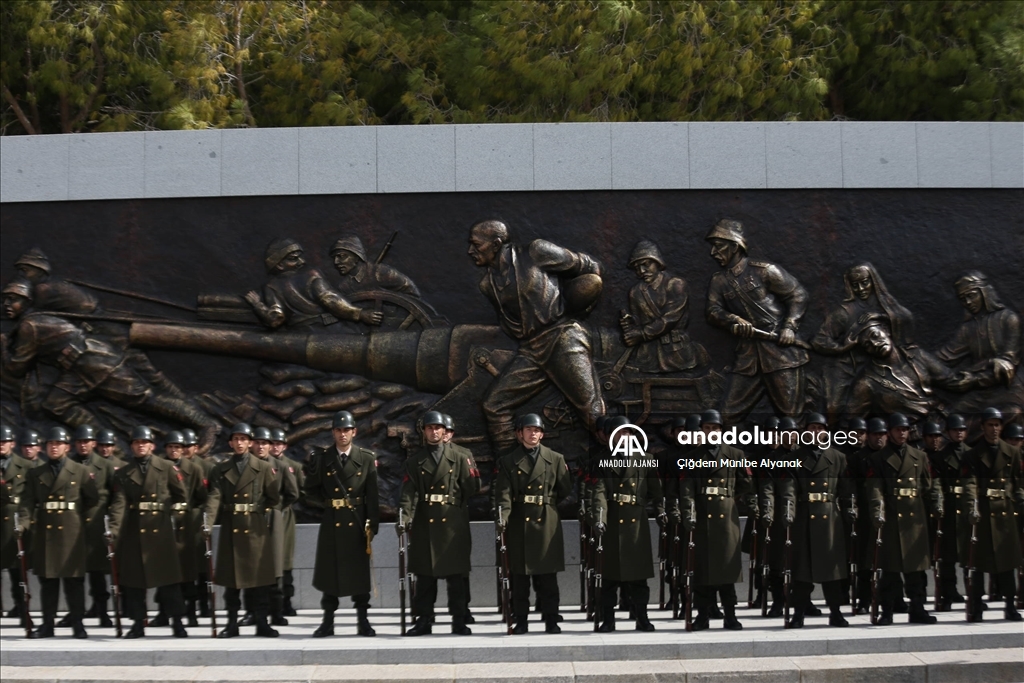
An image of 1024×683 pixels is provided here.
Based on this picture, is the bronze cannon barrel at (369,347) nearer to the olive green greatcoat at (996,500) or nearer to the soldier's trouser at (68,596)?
the soldier's trouser at (68,596)

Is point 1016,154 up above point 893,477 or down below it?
above

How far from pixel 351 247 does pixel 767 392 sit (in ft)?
14.3

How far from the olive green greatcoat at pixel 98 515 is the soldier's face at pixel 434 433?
2.85m

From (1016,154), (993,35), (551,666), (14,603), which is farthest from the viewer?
(993,35)

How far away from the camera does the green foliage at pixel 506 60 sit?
1811cm

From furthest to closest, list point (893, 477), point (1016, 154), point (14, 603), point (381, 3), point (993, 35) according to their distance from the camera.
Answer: point (381, 3)
point (993, 35)
point (1016, 154)
point (14, 603)
point (893, 477)

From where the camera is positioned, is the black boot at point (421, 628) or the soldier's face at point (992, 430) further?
the soldier's face at point (992, 430)

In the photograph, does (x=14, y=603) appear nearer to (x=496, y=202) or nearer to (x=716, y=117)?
(x=496, y=202)

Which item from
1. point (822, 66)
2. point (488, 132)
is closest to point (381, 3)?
point (822, 66)

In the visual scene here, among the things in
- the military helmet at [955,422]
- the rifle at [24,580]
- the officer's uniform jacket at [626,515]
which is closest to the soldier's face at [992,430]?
the military helmet at [955,422]

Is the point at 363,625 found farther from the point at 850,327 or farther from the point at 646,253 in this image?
the point at 850,327

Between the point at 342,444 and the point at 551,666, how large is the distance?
8.37 ft

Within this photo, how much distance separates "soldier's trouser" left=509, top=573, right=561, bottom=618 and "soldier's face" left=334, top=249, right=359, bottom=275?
152 inches

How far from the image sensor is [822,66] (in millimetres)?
19078
